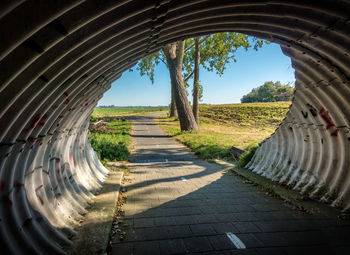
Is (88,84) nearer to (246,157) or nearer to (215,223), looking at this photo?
(215,223)

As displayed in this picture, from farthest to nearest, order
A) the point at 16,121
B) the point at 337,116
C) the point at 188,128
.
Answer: the point at 188,128, the point at 337,116, the point at 16,121

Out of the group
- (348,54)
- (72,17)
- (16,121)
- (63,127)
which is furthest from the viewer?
(63,127)

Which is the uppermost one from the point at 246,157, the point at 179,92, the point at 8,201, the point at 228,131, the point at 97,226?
the point at 179,92

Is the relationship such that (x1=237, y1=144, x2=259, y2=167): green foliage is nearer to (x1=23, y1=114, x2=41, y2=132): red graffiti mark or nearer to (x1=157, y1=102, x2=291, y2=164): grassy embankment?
(x1=157, y1=102, x2=291, y2=164): grassy embankment

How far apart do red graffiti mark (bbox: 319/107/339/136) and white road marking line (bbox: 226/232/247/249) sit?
3272 mm

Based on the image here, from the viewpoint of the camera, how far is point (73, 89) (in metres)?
4.20

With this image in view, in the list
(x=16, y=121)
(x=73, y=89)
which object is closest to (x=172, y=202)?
(x=73, y=89)

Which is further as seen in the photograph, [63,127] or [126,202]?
[126,202]

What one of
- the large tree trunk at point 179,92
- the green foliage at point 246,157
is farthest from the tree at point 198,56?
the green foliage at point 246,157

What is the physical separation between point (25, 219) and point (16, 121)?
1.21m

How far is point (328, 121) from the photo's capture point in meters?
5.49

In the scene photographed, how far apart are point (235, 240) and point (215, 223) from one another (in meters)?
0.66

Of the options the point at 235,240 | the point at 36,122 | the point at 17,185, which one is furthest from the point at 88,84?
the point at 235,240

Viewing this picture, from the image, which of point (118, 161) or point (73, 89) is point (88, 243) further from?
point (118, 161)
